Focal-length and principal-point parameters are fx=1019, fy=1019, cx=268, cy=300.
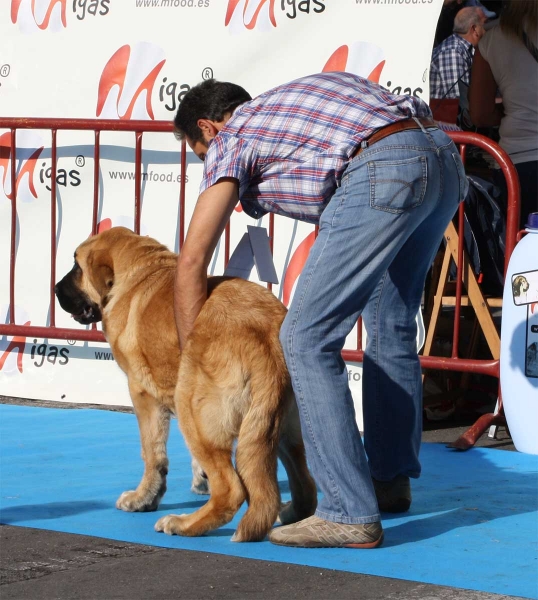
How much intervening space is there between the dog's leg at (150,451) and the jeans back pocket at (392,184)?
1.28 m

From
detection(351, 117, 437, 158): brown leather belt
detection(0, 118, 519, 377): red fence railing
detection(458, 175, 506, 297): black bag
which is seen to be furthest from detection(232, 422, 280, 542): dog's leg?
detection(458, 175, 506, 297): black bag

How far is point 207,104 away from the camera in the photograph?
12.3 feet

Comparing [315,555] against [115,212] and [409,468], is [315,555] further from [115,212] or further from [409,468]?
[115,212]

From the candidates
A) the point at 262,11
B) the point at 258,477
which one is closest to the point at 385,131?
the point at 258,477

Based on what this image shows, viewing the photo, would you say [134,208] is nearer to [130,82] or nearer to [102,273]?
[130,82]

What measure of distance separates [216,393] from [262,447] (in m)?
0.25

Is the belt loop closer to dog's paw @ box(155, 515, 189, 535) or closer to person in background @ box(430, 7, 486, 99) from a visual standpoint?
dog's paw @ box(155, 515, 189, 535)

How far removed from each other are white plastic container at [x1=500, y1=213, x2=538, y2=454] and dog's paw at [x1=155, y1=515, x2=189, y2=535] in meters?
2.15

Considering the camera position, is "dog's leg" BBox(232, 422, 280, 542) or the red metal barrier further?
the red metal barrier

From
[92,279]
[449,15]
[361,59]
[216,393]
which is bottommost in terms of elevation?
[216,393]

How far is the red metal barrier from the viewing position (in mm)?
5312

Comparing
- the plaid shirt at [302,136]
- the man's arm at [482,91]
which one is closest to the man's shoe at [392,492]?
the plaid shirt at [302,136]

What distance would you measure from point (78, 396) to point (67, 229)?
1.08 meters

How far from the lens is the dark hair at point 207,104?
12.3 feet
